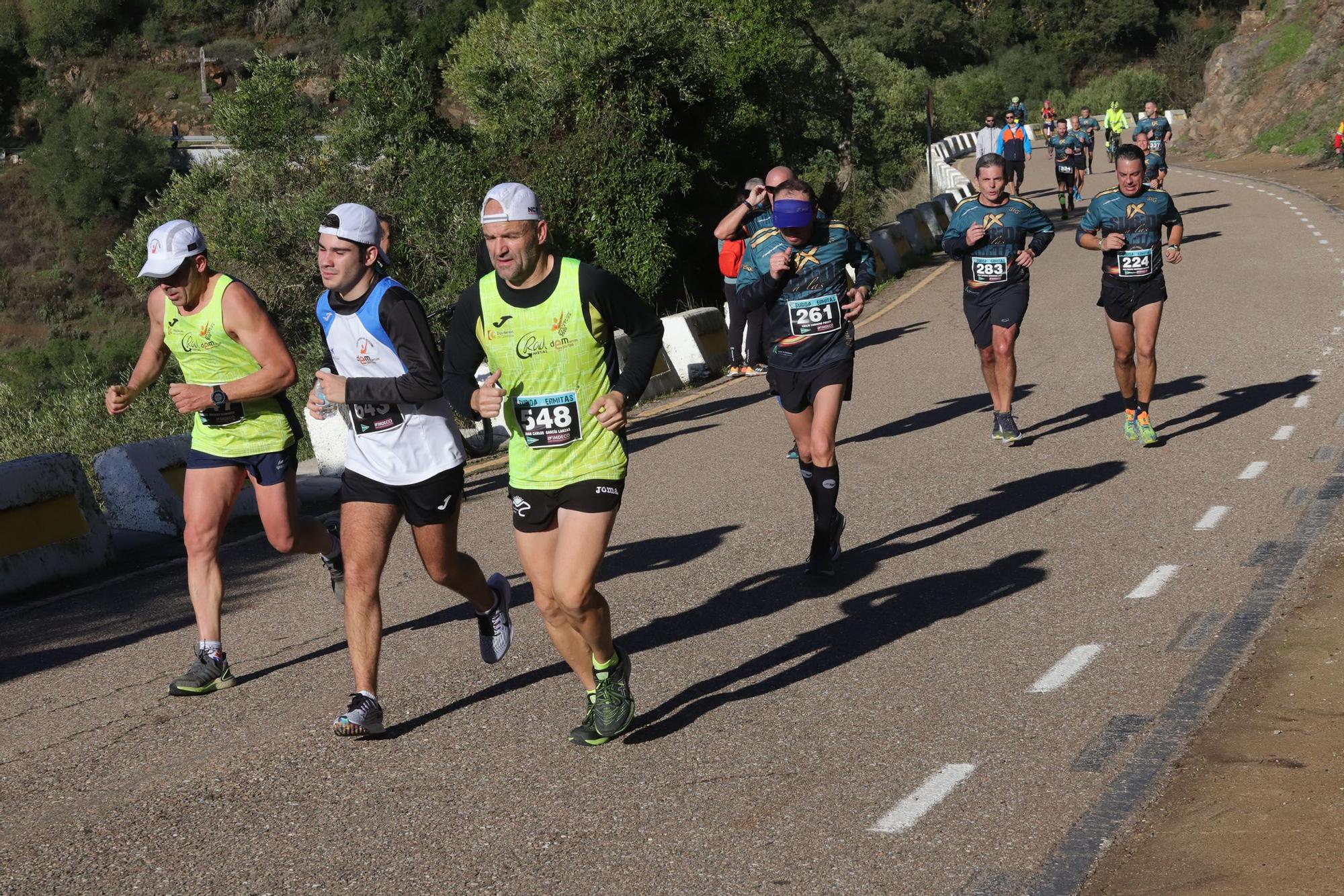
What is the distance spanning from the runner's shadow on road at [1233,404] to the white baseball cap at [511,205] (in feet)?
22.6

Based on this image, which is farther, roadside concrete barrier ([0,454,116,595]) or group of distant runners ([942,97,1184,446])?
group of distant runners ([942,97,1184,446])

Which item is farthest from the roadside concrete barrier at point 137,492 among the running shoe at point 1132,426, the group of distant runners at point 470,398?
the running shoe at point 1132,426

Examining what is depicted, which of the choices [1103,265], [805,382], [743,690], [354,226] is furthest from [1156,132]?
[354,226]

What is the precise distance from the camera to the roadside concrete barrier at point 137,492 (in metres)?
11.0

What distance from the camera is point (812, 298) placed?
26.8ft

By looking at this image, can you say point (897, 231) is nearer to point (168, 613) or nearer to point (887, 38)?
point (168, 613)

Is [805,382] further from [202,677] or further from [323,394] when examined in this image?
[202,677]

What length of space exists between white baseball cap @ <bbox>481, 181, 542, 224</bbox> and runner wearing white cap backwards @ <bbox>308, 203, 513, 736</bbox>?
0.77m

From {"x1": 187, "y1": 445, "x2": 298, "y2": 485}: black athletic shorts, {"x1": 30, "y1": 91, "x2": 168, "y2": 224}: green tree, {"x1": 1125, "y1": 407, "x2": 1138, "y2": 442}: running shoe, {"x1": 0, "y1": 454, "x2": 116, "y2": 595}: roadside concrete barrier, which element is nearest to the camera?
{"x1": 187, "y1": 445, "x2": 298, "y2": 485}: black athletic shorts

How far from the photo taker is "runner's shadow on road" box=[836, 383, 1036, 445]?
12.3 metres

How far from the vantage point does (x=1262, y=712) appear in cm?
562

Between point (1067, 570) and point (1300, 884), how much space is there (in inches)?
142

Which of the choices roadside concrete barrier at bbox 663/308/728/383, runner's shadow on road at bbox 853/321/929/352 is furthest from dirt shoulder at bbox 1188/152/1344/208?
→ roadside concrete barrier at bbox 663/308/728/383

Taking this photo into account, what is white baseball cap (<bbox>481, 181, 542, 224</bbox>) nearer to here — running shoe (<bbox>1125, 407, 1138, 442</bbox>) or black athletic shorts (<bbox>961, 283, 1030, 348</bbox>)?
black athletic shorts (<bbox>961, 283, 1030, 348</bbox>)
